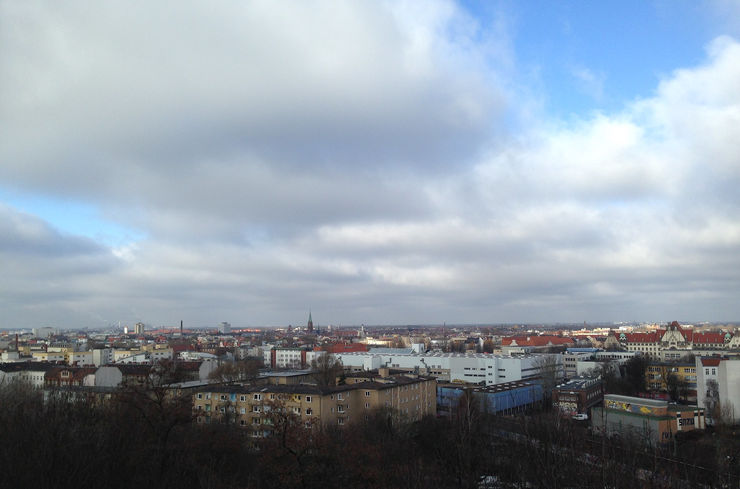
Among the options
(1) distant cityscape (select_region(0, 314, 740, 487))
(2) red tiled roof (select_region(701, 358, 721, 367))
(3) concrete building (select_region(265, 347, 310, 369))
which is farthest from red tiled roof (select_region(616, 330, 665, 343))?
(3) concrete building (select_region(265, 347, 310, 369))

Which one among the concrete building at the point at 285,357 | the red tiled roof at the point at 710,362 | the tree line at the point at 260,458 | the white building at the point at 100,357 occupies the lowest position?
the concrete building at the point at 285,357

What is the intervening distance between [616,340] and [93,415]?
76.0 metres

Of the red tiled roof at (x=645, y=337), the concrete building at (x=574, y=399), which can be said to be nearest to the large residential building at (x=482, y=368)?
the concrete building at (x=574, y=399)

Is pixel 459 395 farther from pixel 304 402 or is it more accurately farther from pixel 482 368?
pixel 482 368

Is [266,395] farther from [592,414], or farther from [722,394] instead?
[722,394]

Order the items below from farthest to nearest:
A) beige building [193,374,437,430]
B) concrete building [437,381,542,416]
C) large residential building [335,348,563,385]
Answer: large residential building [335,348,563,385]
concrete building [437,381,542,416]
beige building [193,374,437,430]

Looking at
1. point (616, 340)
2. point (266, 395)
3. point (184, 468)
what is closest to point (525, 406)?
point (266, 395)

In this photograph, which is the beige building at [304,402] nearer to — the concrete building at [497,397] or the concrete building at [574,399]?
the concrete building at [497,397]

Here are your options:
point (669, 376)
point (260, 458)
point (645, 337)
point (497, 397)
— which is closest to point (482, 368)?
point (497, 397)

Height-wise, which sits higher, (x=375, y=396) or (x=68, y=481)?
(x=68, y=481)

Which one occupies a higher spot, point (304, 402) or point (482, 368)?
point (304, 402)

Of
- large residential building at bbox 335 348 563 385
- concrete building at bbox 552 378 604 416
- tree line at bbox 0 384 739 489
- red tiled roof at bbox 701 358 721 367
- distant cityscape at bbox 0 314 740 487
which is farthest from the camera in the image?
large residential building at bbox 335 348 563 385

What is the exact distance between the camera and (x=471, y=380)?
46.7m

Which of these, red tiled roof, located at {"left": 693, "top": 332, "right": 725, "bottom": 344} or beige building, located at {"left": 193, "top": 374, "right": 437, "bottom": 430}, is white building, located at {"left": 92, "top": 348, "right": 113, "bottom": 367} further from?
red tiled roof, located at {"left": 693, "top": 332, "right": 725, "bottom": 344}
